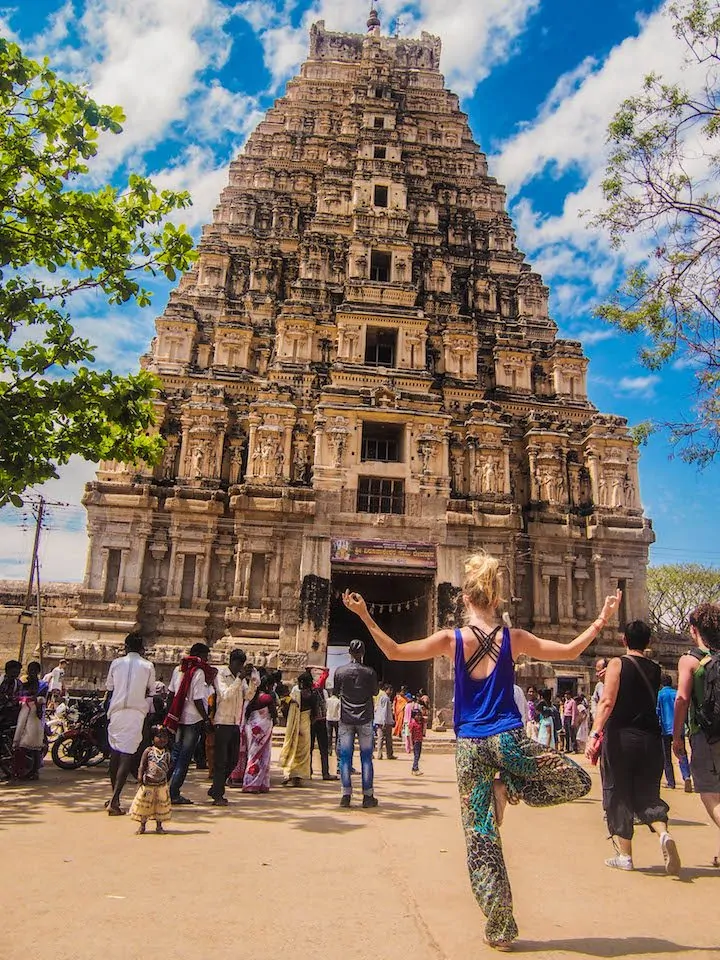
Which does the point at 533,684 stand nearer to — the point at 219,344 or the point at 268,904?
the point at 219,344

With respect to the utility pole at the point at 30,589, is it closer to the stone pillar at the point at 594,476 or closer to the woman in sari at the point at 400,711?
the woman in sari at the point at 400,711

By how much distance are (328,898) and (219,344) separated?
2505cm

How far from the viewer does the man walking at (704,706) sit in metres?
5.75

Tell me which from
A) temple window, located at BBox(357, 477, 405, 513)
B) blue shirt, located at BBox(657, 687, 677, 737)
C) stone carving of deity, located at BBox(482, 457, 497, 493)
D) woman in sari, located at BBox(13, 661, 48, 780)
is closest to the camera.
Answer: woman in sari, located at BBox(13, 661, 48, 780)

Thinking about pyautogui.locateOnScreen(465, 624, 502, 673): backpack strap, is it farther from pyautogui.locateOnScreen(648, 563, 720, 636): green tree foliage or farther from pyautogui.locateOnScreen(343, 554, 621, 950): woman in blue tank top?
pyautogui.locateOnScreen(648, 563, 720, 636): green tree foliage

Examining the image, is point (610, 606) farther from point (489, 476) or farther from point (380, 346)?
point (380, 346)

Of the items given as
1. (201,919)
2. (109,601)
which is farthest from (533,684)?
(201,919)

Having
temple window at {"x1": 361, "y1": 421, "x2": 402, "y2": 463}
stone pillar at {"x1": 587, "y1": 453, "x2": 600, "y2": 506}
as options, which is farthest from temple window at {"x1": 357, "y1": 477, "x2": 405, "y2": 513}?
stone pillar at {"x1": 587, "y1": 453, "x2": 600, "y2": 506}

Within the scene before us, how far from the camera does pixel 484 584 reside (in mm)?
4523

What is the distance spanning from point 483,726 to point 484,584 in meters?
0.88

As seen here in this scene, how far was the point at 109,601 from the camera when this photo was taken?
23312mm

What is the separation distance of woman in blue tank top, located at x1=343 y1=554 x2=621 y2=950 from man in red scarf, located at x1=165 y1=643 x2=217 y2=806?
503cm

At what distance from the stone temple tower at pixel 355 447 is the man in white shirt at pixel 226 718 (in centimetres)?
1186

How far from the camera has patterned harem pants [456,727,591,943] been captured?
13.3ft
